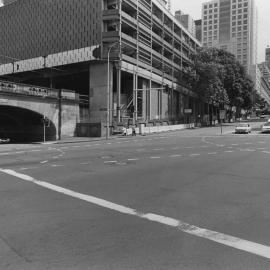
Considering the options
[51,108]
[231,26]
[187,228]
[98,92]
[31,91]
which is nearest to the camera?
[187,228]

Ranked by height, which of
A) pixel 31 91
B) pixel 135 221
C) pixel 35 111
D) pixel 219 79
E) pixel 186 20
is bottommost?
pixel 135 221

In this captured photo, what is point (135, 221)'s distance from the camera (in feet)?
24.2

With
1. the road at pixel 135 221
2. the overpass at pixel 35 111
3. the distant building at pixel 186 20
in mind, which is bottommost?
the road at pixel 135 221

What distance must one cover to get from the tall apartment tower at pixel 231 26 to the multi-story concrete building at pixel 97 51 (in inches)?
2343

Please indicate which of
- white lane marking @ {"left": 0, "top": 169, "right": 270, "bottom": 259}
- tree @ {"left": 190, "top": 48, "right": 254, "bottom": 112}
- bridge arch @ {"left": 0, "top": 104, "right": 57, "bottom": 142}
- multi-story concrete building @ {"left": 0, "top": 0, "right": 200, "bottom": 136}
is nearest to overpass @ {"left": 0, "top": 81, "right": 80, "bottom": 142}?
bridge arch @ {"left": 0, "top": 104, "right": 57, "bottom": 142}

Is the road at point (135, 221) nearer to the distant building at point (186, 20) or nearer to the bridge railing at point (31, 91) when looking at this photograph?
the bridge railing at point (31, 91)

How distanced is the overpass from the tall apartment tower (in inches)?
3561

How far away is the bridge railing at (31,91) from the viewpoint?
41281 mm

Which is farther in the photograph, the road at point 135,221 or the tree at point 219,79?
the tree at point 219,79

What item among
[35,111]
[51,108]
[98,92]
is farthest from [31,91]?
[98,92]

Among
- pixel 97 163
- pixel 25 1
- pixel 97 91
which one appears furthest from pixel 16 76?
pixel 97 163

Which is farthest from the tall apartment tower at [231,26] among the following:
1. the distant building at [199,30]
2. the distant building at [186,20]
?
the distant building at [186,20]

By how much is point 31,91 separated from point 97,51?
14760 millimetres

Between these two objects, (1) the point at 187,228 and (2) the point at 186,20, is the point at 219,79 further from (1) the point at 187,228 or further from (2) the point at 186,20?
(1) the point at 187,228
